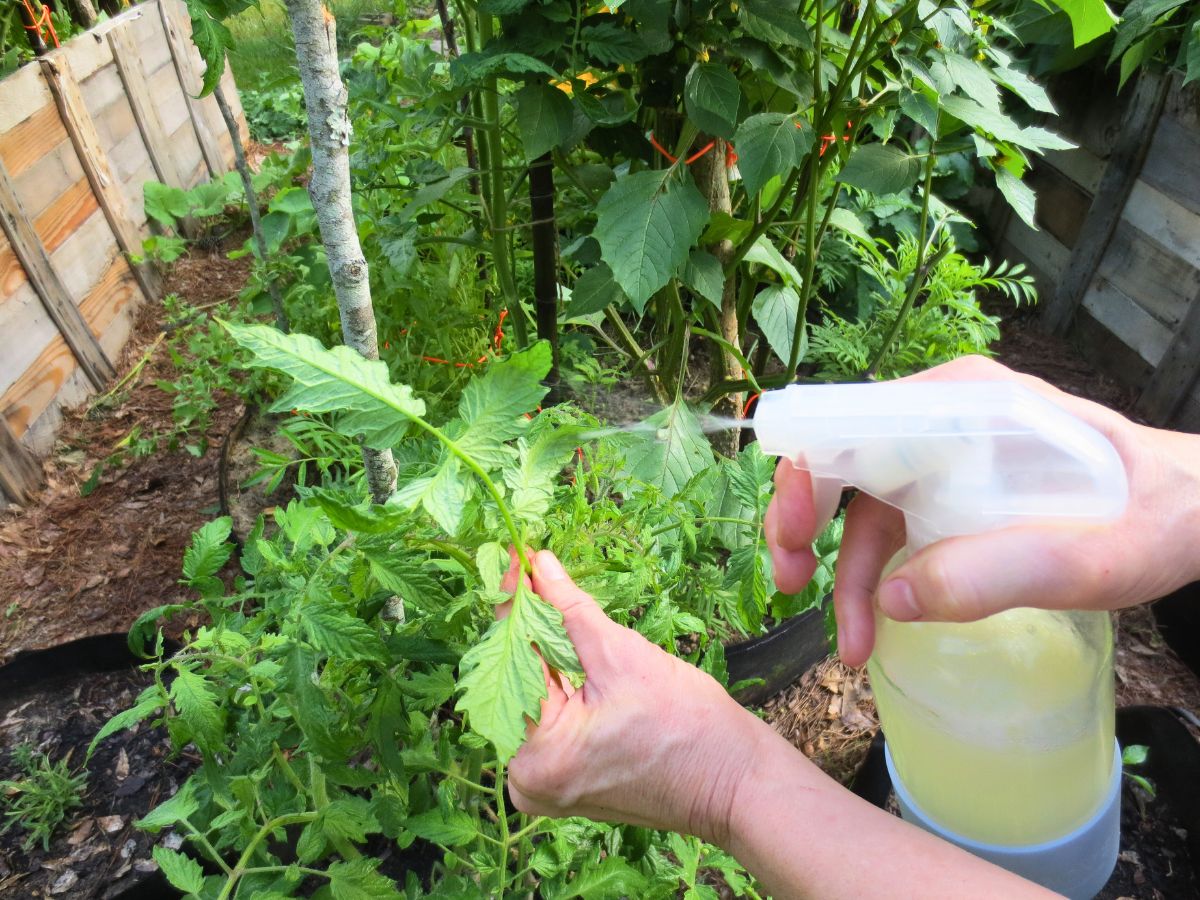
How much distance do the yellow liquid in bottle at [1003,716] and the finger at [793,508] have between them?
0.12 m

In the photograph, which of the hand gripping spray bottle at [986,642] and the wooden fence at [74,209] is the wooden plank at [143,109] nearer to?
the wooden fence at [74,209]

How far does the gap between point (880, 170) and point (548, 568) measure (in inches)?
39.1

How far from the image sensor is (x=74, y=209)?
2756 mm

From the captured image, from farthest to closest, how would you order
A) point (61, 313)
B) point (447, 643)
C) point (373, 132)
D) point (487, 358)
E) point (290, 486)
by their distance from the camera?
1. point (61, 313)
2. point (290, 486)
3. point (487, 358)
4. point (373, 132)
5. point (447, 643)

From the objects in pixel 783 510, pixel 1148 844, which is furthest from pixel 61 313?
pixel 1148 844

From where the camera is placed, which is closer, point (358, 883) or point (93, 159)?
point (358, 883)

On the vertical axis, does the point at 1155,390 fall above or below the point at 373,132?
below

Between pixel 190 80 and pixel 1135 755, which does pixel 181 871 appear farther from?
pixel 190 80

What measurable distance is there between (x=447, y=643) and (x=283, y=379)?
1461 mm

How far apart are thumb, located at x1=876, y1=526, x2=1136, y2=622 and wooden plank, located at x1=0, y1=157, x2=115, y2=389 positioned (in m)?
2.70

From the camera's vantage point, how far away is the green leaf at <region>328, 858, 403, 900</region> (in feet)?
2.69

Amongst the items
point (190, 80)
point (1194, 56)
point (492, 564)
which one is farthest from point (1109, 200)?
point (190, 80)

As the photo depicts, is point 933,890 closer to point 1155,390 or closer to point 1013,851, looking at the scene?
point 1013,851

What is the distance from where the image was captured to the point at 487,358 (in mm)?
1785
